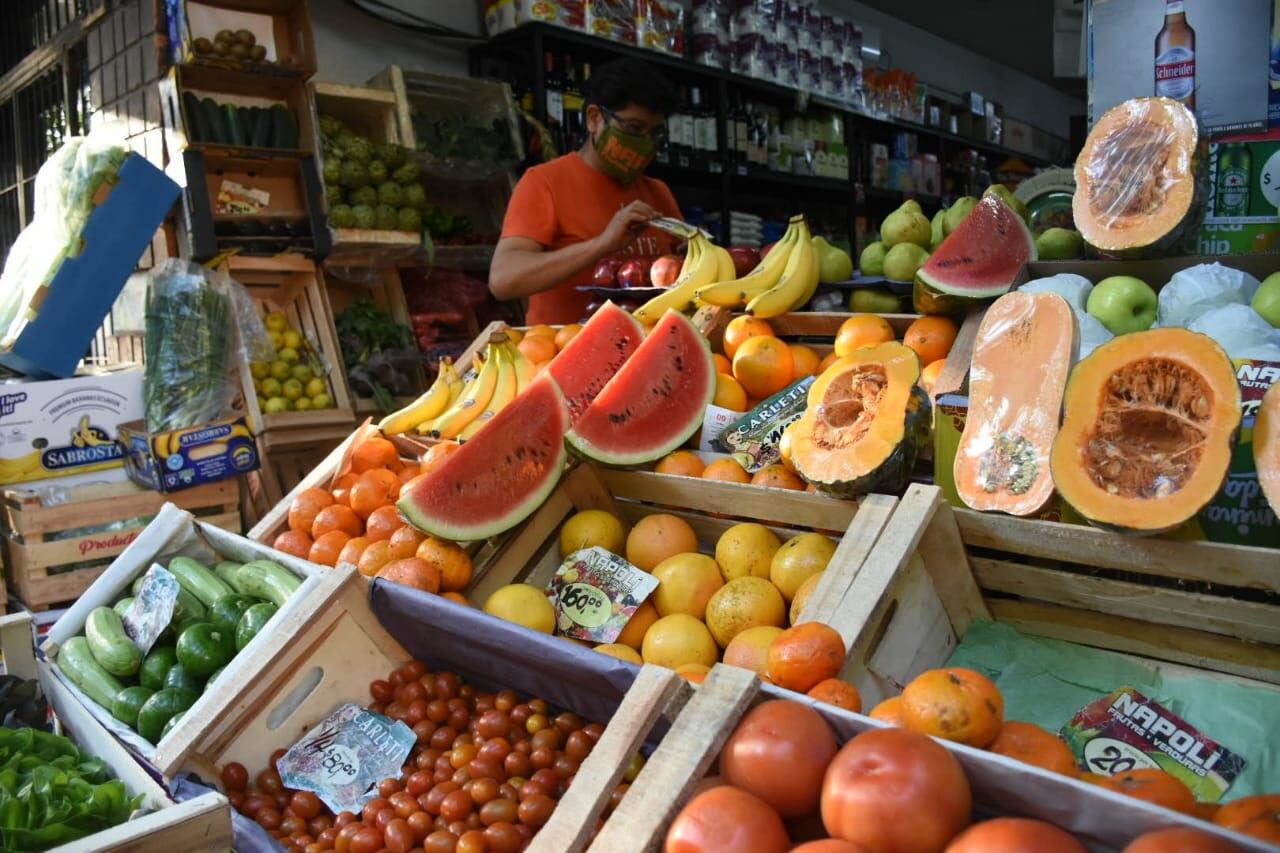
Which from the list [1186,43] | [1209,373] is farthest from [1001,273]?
[1186,43]

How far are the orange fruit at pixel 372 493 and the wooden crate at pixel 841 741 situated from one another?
46.4 inches

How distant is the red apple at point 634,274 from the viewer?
8.31ft

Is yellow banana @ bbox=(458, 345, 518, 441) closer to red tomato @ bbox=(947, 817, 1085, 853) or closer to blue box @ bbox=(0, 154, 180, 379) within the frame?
red tomato @ bbox=(947, 817, 1085, 853)

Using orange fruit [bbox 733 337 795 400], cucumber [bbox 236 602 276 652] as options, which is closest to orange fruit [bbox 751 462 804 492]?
orange fruit [bbox 733 337 795 400]

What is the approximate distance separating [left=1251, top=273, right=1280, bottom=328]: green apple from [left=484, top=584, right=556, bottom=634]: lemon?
1273 mm

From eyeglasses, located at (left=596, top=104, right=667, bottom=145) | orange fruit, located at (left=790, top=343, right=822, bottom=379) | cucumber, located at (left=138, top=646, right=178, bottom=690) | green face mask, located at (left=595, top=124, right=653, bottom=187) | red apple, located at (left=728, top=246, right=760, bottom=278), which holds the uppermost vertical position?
eyeglasses, located at (left=596, top=104, right=667, bottom=145)

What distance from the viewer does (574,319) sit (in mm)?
3158

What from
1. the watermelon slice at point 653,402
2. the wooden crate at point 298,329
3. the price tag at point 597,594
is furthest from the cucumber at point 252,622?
the wooden crate at point 298,329

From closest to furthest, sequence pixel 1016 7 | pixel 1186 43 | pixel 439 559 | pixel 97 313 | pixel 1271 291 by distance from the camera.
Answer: pixel 1271 291 → pixel 439 559 → pixel 1186 43 → pixel 97 313 → pixel 1016 7

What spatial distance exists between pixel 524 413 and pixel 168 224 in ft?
9.56

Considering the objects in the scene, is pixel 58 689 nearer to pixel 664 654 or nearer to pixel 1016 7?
pixel 664 654

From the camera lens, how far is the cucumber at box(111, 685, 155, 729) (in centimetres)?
154

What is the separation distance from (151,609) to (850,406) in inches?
55.2

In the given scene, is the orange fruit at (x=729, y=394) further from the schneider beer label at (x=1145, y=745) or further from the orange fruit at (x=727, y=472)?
the schneider beer label at (x=1145, y=745)
